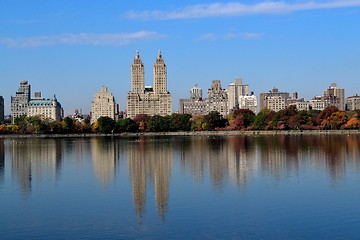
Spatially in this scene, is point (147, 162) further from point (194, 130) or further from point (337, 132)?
point (194, 130)

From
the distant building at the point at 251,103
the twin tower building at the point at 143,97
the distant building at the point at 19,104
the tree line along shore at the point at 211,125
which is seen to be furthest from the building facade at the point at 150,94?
the distant building at the point at 19,104

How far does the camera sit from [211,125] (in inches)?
4459

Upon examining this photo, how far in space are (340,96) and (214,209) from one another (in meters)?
185

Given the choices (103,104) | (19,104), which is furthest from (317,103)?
(19,104)

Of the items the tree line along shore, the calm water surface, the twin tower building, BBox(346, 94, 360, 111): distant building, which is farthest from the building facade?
the calm water surface

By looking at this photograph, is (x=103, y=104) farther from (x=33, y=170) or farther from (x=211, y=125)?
(x=33, y=170)

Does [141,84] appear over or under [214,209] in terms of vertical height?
over

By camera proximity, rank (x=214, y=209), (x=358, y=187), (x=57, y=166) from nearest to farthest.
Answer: (x=214, y=209) < (x=358, y=187) < (x=57, y=166)

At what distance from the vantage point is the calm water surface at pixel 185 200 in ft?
54.9

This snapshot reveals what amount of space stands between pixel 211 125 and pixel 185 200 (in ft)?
301

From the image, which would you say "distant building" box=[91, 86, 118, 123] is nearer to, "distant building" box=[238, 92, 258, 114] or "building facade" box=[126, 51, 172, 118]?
"building facade" box=[126, 51, 172, 118]

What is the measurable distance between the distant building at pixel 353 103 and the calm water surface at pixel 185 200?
513ft

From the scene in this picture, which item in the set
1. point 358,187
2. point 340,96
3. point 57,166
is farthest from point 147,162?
point 340,96

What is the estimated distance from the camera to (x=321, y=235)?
52.1 ft
